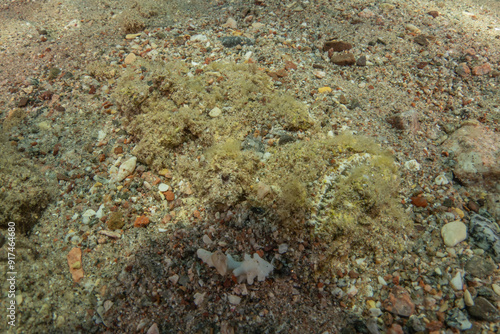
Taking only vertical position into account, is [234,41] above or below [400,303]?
above

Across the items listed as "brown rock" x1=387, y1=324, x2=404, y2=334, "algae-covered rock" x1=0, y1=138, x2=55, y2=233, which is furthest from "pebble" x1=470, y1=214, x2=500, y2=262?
"algae-covered rock" x1=0, y1=138, x2=55, y2=233

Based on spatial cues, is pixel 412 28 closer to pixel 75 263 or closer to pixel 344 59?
pixel 344 59

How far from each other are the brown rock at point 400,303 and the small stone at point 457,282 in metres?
0.34

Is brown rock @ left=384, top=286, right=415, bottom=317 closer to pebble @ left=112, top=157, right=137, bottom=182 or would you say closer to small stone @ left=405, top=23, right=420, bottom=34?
pebble @ left=112, top=157, right=137, bottom=182

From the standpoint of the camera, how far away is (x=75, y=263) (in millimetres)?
2295

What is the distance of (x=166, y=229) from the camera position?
2420 millimetres

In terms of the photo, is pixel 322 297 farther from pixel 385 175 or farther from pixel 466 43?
pixel 466 43

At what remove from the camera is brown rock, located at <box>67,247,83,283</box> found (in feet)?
7.37

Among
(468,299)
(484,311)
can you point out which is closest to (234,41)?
(468,299)

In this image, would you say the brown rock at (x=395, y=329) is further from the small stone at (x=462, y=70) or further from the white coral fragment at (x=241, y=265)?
the small stone at (x=462, y=70)

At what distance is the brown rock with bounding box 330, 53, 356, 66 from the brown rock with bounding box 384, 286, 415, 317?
2746 millimetres

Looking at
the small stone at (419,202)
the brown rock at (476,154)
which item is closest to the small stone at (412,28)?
the brown rock at (476,154)

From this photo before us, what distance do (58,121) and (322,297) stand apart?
3.49 metres

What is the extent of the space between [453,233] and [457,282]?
409 millimetres
